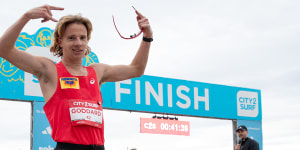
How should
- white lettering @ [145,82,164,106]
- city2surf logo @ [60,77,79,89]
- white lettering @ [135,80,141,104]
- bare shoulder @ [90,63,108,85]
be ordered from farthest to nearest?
white lettering @ [145,82,164,106]
white lettering @ [135,80,141,104]
bare shoulder @ [90,63,108,85]
city2surf logo @ [60,77,79,89]

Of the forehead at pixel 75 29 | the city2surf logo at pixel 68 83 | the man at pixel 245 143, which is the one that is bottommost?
the man at pixel 245 143

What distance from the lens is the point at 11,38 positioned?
2.59 metres

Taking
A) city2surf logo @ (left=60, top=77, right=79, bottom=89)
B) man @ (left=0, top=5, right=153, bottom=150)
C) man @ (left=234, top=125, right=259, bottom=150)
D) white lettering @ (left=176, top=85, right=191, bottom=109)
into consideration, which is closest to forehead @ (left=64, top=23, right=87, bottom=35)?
man @ (left=0, top=5, right=153, bottom=150)

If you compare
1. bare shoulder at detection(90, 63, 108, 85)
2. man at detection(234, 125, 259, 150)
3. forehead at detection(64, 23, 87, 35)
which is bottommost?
man at detection(234, 125, 259, 150)

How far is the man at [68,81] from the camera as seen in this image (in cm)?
262

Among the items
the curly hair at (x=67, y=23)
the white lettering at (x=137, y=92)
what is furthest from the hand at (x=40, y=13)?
the white lettering at (x=137, y=92)

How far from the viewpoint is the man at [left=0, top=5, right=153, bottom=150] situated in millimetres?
2619

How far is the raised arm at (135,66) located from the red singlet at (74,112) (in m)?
0.29

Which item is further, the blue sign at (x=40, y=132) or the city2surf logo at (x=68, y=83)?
the blue sign at (x=40, y=132)

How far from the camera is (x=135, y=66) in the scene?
3.13 metres

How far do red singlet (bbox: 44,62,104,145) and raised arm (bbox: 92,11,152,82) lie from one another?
29cm

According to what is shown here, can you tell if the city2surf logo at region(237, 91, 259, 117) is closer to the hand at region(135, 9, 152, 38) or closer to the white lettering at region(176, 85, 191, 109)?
the white lettering at region(176, 85, 191, 109)

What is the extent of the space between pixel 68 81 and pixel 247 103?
14.3 metres

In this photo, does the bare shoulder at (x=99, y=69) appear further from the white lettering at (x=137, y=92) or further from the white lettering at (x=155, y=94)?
the white lettering at (x=155, y=94)
